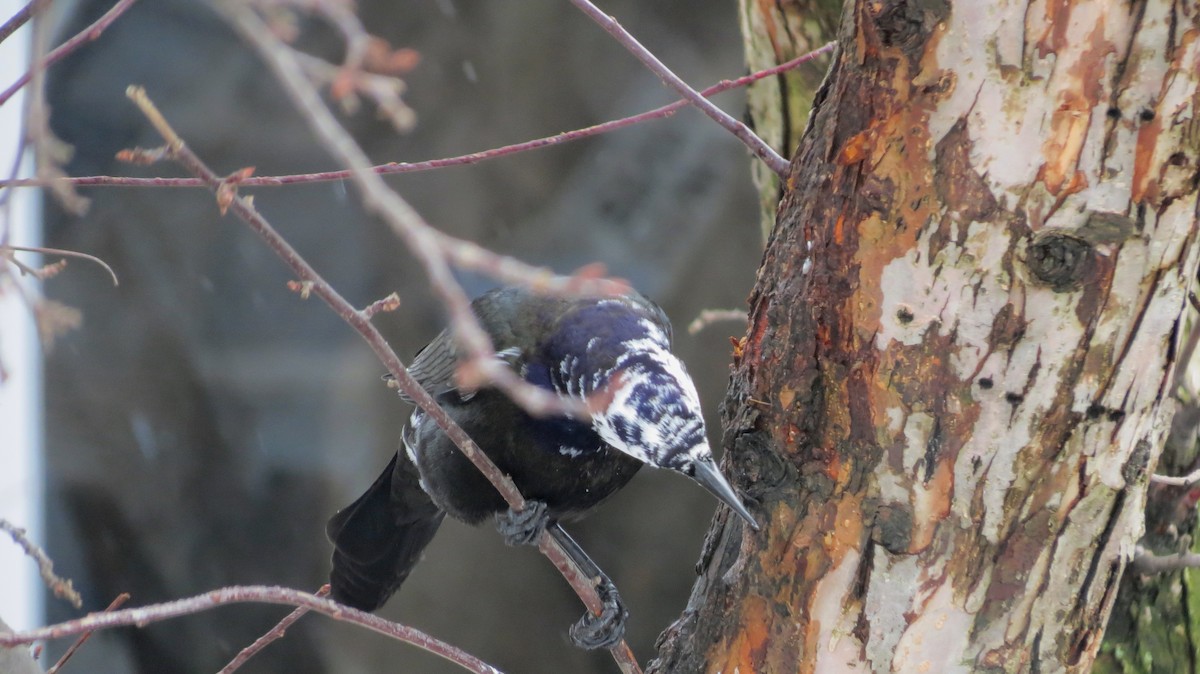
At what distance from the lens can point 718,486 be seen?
1392 mm

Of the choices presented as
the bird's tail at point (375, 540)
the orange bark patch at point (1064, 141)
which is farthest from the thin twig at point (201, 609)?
the bird's tail at point (375, 540)

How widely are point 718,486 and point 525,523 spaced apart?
1.71ft

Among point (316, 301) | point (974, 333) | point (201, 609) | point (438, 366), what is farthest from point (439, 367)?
point (316, 301)

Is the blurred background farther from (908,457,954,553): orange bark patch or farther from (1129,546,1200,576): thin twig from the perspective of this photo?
(908,457,954,553): orange bark patch

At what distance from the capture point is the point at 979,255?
3.81 feet

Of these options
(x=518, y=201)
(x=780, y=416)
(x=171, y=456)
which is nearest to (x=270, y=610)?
(x=171, y=456)

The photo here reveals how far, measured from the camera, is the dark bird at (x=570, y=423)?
1552 millimetres

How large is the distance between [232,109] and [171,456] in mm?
1380

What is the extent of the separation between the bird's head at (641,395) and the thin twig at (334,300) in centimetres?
21

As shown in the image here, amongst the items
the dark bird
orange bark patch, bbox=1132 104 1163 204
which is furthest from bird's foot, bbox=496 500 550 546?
orange bark patch, bbox=1132 104 1163 204

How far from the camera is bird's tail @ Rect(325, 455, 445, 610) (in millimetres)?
2402

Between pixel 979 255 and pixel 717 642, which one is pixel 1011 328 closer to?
pixel 979 255

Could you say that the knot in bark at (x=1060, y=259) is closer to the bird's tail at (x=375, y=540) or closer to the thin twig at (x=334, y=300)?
the thin twig at (x=334, y=300)

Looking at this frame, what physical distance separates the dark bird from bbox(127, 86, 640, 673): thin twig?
0.21 metres
